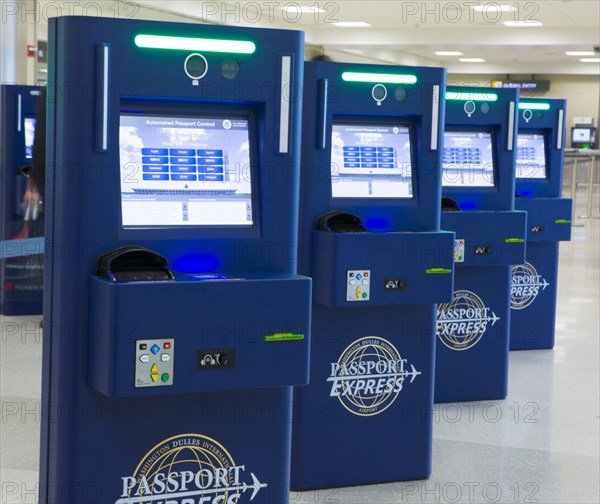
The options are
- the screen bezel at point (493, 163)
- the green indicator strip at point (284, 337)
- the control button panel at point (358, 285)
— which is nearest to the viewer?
the green indicator strip at point (284, 337)

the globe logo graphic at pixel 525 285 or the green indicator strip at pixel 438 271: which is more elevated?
the green indicator strip at pixel 438 271

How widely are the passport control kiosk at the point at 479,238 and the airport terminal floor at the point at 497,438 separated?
164 millimetres

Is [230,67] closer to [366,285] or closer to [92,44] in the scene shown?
[92,44]

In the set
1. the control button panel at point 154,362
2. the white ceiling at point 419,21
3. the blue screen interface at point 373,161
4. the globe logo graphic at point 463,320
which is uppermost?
the white ceiling at point 419,21

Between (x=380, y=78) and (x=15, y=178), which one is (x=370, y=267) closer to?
(x=380, y=78)

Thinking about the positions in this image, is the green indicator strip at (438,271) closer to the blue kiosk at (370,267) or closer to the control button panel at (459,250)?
the blue kiosk at (370,267)

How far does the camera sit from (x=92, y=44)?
2.07m

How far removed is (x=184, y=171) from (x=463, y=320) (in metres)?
2.37

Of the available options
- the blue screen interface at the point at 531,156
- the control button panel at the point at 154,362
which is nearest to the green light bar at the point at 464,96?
the blue screen interface at the point at 531,156

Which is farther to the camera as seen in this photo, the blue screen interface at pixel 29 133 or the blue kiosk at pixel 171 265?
the blue screen interface at pixel 29 133

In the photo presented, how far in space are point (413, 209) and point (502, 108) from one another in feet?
4.47

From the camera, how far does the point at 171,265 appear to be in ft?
7.27

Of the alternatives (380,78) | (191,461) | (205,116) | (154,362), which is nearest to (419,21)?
(380,78)

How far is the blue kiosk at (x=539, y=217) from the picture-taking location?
17.9ft
